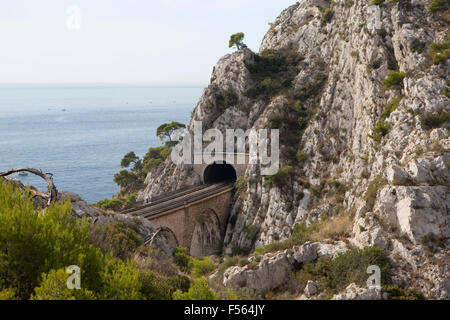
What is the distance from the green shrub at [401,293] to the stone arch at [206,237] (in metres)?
36.5

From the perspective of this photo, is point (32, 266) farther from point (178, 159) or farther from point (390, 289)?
point (178, 159)

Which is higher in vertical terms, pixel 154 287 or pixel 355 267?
pixel 154 287

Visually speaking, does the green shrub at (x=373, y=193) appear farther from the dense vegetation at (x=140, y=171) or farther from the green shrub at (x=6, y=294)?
the dense vegetation at (x=140, y=171)

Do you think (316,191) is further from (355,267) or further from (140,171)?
(140,171)

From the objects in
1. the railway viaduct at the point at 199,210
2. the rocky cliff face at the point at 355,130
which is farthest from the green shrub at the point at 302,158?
the railway viaduct at the point at 199,210

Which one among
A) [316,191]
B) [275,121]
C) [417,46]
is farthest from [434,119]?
[275,121]

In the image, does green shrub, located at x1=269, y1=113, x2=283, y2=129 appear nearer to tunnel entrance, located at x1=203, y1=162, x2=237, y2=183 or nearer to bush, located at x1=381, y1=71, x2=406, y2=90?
tunnel entrance, located at x1=203, y1=162, x2=237, y2=183

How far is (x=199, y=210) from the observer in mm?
49875

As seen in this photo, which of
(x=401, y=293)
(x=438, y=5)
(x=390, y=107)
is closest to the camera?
(x=401, y=293)

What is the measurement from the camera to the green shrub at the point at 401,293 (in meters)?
20.0

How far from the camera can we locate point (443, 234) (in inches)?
915

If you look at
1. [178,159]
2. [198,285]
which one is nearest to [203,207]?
[178,159]

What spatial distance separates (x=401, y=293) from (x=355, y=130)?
3251 centimetres

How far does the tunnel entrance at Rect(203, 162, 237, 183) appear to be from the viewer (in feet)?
212
